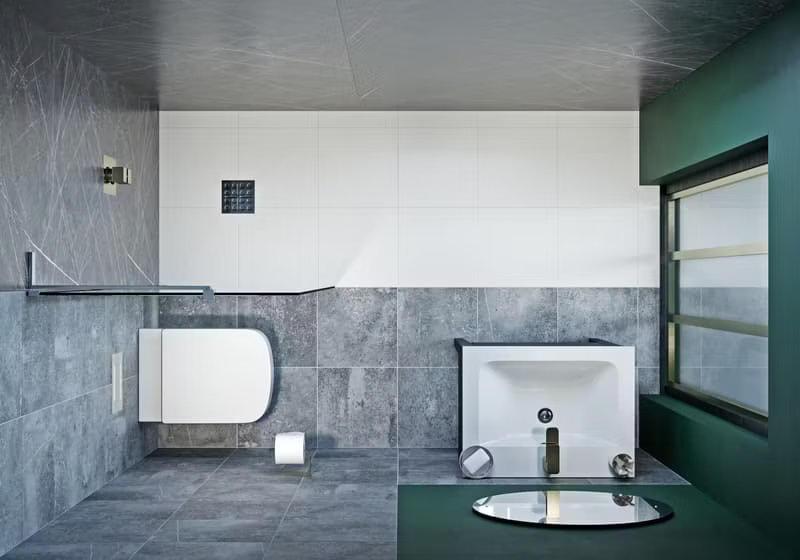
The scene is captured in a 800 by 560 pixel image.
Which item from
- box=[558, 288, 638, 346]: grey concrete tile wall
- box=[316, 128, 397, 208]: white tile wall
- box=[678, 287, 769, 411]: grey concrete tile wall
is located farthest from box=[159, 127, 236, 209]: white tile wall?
box=[678, 287, 769, 411]: grey concrete tile wall

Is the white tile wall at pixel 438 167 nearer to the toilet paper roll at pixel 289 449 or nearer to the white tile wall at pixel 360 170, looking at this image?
the white tile wall at pixel 360 170

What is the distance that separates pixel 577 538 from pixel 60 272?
2.00 metres

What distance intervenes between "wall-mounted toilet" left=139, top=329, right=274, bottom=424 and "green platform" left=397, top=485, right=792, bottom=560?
996 millimetres

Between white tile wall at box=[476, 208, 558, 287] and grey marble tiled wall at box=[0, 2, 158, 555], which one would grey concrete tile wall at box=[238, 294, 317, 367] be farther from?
white tile wall at box=[476, 208, 558, 287]

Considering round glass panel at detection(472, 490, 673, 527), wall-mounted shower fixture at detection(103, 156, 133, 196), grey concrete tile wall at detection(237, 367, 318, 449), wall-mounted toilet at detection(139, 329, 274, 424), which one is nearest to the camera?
round glass panel at detection(472, 490, 673, 527)

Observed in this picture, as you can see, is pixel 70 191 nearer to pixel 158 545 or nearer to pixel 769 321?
pixel 158 545

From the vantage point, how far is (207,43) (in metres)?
2.80

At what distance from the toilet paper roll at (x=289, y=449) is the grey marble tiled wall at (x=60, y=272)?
26.4 inches

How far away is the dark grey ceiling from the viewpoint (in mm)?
2443

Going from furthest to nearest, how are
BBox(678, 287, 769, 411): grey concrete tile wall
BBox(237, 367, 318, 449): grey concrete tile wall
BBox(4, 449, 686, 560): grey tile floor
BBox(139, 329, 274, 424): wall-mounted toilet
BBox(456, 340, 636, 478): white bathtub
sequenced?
BBox(237, 367, 318, 449): grey concrete tile wall < BBox(139, 329, 274, 424): wall-mounted toilet < BBox(456, 340, 636, 478): white bathtub < BBox(678, 287, 769, 411): grey concrete tile wall < BBox(4, 449, 686, 560): grey tile floor

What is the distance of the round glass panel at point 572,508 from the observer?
2668 mm

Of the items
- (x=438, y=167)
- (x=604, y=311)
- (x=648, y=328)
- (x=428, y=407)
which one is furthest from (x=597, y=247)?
(x=428, y=407)

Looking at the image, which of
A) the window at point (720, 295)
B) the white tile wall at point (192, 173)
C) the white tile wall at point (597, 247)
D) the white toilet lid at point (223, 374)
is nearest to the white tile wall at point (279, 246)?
the white tile wall at point (192, 173)

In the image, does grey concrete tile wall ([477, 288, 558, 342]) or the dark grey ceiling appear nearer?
the dark grey ceiling
